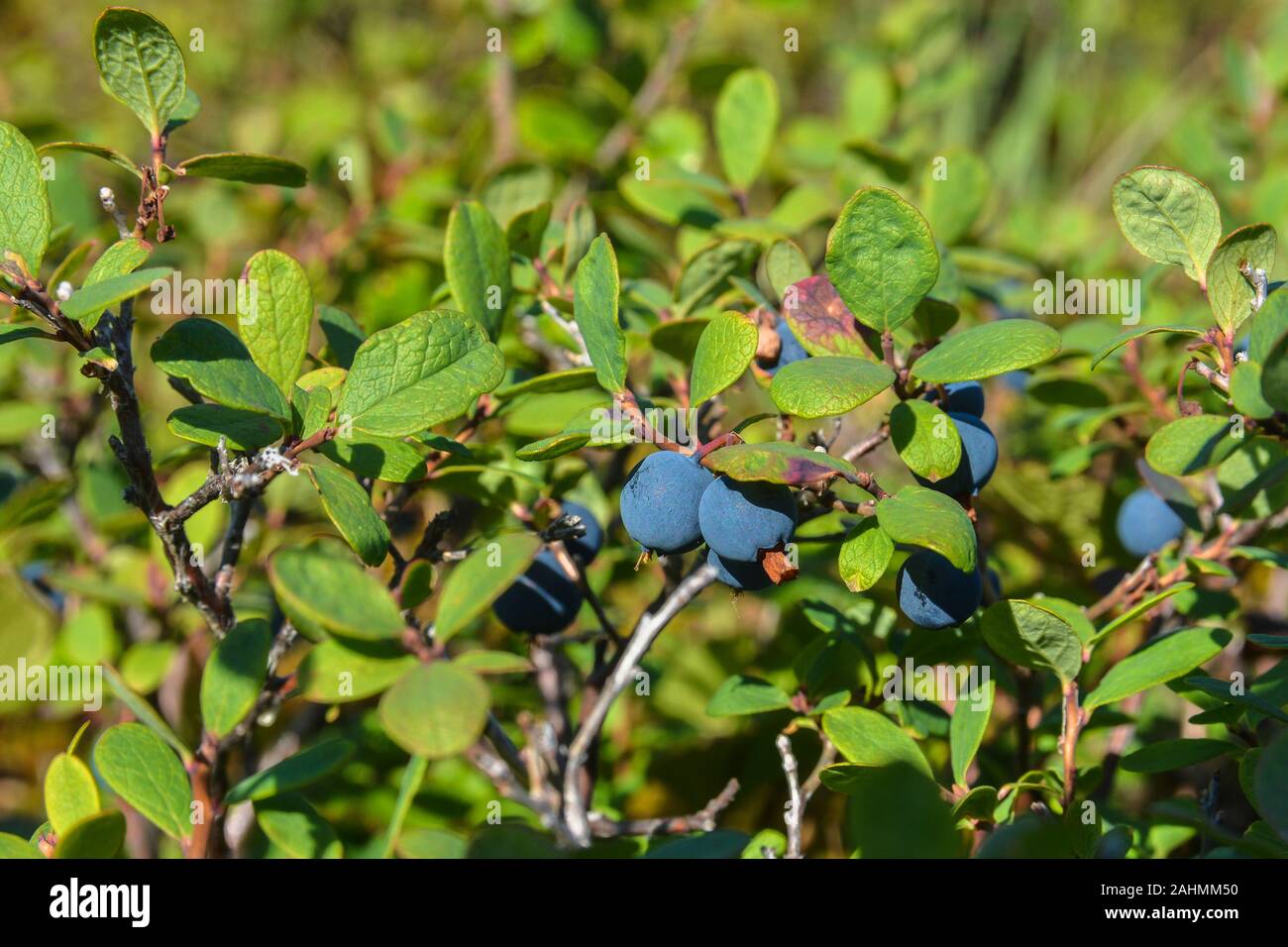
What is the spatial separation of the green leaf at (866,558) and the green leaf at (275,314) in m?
→ 0.57

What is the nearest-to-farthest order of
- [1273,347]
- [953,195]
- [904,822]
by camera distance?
[904,822] → [1273,347] → [953,195]

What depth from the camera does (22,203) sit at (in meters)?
1.01

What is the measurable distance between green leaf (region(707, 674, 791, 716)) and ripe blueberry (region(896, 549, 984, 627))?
0.25 meters

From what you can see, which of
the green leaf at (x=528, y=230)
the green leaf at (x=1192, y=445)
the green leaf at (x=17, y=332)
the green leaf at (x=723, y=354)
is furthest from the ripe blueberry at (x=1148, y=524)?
the green leaf at (x=17, y=332)

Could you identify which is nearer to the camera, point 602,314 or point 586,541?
point 602,314

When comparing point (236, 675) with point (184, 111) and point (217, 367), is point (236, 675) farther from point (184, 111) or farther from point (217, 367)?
point (184, 111)

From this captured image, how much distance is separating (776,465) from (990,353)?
24 cm

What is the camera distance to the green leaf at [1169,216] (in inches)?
41.8

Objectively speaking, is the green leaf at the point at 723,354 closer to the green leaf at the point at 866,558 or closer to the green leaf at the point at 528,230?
the green leaf at the point at 866,558

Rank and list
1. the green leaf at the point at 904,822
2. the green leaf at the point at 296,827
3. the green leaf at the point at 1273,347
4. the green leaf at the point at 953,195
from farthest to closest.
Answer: the green leaf at the point at 953,195 < the green leaf at the point at 296,827 < the green leaf at the point at 1273,347 < the green leaf at the point at 904,822

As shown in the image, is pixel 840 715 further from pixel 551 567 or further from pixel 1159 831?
pixel 1159 831

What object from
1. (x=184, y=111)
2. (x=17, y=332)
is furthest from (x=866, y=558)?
(x=184, y=111)

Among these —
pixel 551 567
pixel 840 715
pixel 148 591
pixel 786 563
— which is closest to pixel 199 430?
pixel 551 567

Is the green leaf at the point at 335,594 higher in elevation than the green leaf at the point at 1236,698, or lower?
higher
